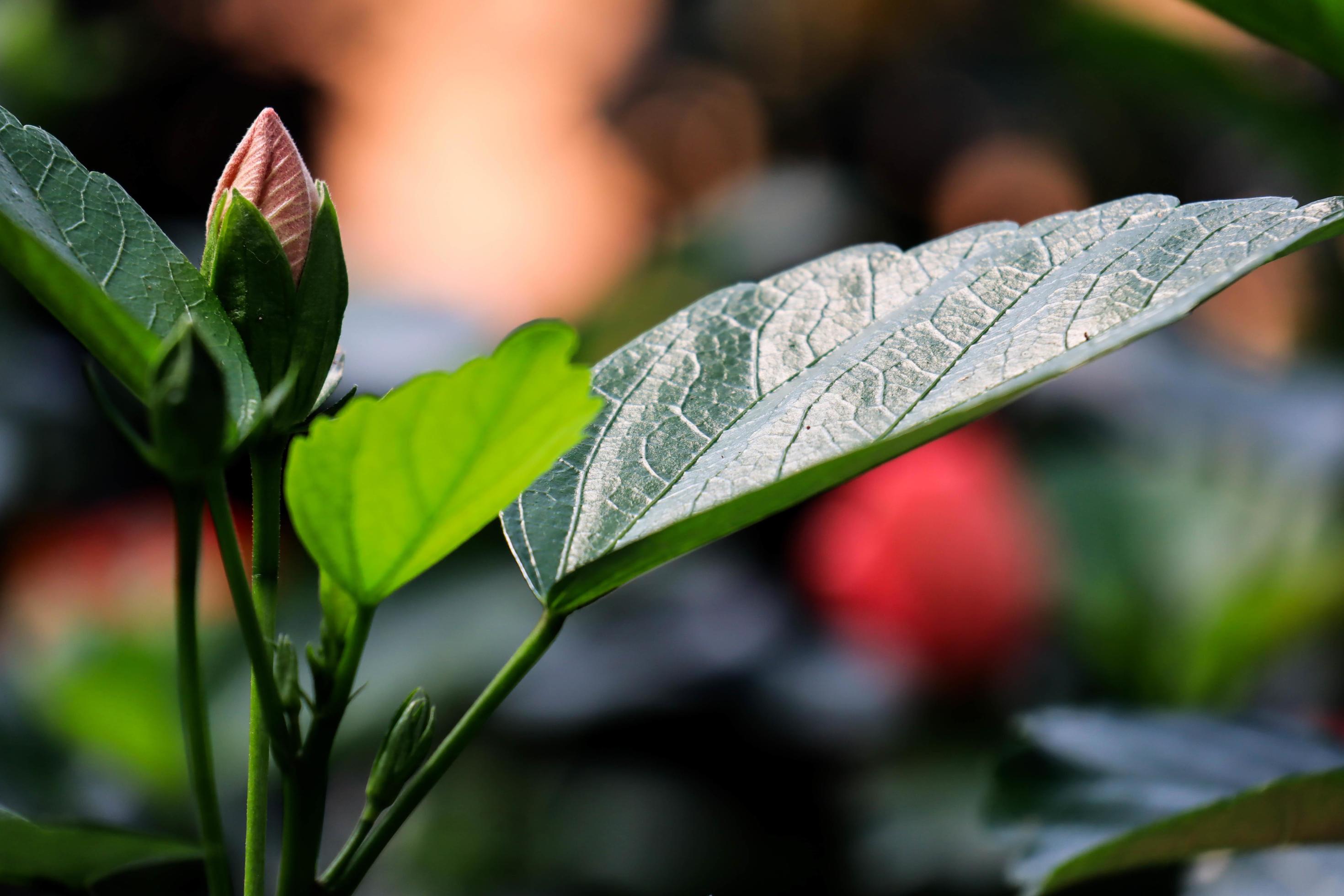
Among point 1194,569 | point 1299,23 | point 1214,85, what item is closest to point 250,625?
point 1299,23

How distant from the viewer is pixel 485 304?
5.31 feet

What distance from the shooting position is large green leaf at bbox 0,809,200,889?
0.25 m

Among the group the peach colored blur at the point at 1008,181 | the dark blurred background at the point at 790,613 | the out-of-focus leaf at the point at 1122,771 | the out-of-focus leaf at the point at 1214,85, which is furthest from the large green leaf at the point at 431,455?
the peach colored blur at the point at 1008,181

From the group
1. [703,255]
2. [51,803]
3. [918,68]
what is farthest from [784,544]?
[918,68]

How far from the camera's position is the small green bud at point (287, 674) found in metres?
0.28

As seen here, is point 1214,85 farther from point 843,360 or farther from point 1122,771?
point 843,360

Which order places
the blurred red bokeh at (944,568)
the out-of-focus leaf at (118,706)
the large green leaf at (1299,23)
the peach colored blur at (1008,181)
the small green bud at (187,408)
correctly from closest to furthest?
the small green bud at (187,408), the large green leaf at (1299,23), the out-of-focus leaf at (118,706), the blurred red bokeh at (944,568), the peach colored blur at (1008,181)

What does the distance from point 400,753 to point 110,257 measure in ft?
0.52

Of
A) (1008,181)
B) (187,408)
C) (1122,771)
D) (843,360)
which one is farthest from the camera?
(1008,181)

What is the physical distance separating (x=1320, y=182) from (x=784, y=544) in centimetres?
65

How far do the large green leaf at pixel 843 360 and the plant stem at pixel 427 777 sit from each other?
3 cm

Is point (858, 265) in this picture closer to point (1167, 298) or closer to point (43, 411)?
point (1167, 298)

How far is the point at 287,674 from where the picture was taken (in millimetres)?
286

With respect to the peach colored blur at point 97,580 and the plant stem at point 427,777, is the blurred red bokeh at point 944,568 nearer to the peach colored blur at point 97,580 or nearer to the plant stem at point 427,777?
the peach colored blur at point 97,580
